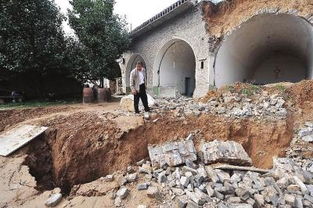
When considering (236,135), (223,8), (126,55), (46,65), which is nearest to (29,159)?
(236,135)

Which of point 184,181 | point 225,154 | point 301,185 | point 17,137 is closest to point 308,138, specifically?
point 301,185

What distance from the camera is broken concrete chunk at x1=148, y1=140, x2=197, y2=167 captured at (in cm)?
497

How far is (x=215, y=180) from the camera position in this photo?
430 cm

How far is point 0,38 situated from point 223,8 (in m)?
10.2

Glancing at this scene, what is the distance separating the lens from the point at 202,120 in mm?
6309

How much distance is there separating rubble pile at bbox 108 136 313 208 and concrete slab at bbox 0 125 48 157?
2676mm

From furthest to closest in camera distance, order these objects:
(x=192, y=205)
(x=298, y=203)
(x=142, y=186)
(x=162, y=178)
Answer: (x=162, y=178) < (x=142, y=186) < (x=298, y=203) < (x=192, y=205)

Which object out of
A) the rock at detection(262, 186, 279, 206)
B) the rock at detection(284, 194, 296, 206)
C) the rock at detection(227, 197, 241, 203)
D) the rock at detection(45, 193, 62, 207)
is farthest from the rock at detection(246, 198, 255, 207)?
the rock at detection(45, 193, 62, 207)

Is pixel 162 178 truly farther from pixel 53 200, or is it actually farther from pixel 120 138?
pixel 53 200

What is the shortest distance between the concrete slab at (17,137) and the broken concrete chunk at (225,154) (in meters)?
4.16

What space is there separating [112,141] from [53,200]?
200 cm

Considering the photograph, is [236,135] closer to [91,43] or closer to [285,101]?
[285,101]

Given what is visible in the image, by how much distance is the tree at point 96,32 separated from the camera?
12.0 m

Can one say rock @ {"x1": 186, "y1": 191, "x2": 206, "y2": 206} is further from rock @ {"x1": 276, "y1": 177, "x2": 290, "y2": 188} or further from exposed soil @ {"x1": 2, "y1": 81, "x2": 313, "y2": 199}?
exposed soil @ {"x1": 2, "y1": 81, "x2": 313, "y2": 199}
